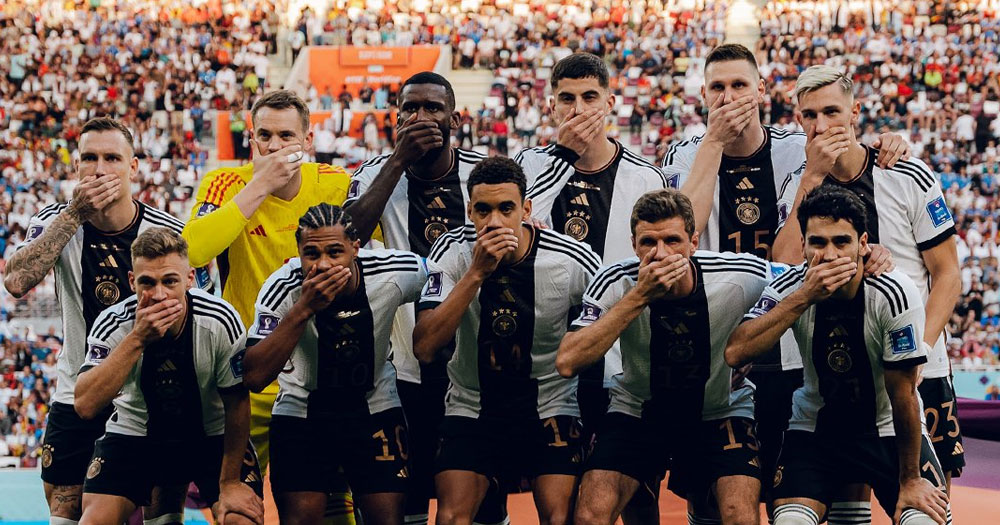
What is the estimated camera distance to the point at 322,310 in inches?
209

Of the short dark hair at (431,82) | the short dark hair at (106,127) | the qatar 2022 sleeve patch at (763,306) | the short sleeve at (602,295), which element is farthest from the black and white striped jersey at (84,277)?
the qatar 2022 sleeve patch at (763,306)

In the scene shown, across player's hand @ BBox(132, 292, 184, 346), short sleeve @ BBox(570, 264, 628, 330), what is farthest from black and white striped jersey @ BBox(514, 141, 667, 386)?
player's hand @ BBox(132, 292, 184, 346)

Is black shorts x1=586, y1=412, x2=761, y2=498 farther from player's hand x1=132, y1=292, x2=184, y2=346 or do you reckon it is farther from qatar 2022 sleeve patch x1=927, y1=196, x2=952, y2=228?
player's hand x1=132, y1=292, x2=184, y2=346

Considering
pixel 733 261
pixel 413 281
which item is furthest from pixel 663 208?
pixel 413 281

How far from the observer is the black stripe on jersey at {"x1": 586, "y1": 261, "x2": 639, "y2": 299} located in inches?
203

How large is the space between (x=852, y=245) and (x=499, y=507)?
197 centimetres

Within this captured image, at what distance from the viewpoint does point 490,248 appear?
493cm

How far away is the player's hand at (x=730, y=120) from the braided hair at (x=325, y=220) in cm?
190

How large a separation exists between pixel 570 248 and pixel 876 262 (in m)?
1.35

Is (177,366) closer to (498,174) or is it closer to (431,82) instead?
(498,174)

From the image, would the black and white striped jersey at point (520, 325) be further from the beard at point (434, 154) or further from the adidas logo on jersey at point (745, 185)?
the adidas logo on jersey at point (745, 185)

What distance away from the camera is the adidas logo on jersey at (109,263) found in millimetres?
5832

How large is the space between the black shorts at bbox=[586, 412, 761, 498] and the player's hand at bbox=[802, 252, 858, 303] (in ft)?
2.57

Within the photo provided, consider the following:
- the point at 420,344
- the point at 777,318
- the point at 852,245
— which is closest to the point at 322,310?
the point at 420,344
